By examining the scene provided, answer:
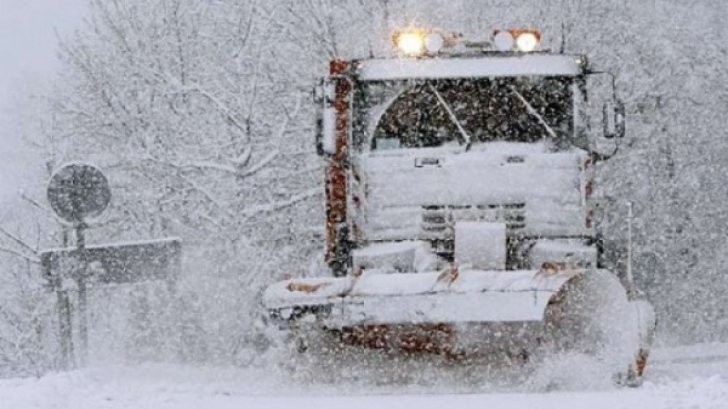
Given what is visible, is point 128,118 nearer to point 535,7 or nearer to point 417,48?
point 535,7

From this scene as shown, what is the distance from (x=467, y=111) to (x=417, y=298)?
2619 millimetres

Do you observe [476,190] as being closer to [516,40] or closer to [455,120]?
[455,120]

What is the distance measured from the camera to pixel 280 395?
26.7 feet

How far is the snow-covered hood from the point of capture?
31.4 feet

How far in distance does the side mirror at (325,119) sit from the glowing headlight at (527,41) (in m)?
1.51

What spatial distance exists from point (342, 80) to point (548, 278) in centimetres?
307

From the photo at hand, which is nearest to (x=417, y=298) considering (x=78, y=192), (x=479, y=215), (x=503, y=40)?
(x=479, y=215)

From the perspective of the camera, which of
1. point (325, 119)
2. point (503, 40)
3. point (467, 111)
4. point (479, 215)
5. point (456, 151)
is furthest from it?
point (503, 40)

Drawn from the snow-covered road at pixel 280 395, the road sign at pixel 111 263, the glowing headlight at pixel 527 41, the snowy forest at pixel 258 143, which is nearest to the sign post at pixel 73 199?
the road sign at pixel 111 263

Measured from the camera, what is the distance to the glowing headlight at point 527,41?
10.2 metres

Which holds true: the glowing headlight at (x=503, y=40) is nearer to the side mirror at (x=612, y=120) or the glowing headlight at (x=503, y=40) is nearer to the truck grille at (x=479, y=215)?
the side mirror at (x=612, y=120)

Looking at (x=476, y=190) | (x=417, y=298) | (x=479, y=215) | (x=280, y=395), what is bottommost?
(x=280, y=395)

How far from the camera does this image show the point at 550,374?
793 centimetres

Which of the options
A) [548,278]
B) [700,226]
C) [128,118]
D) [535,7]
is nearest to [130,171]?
[128,118]
